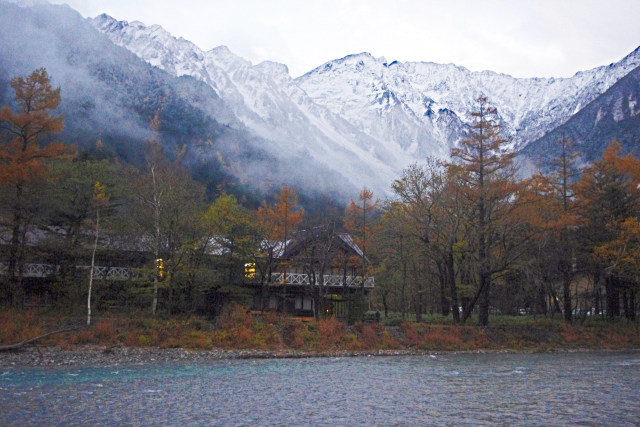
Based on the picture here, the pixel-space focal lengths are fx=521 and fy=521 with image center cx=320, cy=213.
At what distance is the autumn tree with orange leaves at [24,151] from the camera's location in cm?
2998

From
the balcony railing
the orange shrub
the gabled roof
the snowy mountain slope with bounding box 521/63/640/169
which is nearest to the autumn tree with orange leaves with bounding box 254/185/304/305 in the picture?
the gabled roof

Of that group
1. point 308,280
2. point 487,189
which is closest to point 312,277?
point 308,280

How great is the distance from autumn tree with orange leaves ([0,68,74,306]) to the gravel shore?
8.83 m

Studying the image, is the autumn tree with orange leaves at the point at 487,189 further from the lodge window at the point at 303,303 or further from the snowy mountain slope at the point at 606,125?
the snowy mountain slope at the point at 606,125

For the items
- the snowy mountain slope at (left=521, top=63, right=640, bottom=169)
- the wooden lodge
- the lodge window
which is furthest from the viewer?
the snowy mountain slope at (left=521, top=63, right=640, bottom=169)

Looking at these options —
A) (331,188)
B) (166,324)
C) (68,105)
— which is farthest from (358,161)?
(166,324)

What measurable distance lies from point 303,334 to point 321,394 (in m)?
15.2

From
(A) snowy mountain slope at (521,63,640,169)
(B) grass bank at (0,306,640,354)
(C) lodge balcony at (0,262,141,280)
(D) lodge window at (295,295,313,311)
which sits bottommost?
(B) grass bank at (0,306,640,354)

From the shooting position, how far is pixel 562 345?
1388 inches

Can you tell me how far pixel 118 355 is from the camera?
25109 mm

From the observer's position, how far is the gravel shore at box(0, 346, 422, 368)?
74.9 ft

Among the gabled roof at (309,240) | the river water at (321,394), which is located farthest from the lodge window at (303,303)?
the river water at (321,394)

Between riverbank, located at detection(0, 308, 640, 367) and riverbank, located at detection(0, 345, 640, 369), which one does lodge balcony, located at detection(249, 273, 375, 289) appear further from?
riverbank, located at detection(0, 345, 640, 369)

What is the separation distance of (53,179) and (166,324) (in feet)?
37.4
